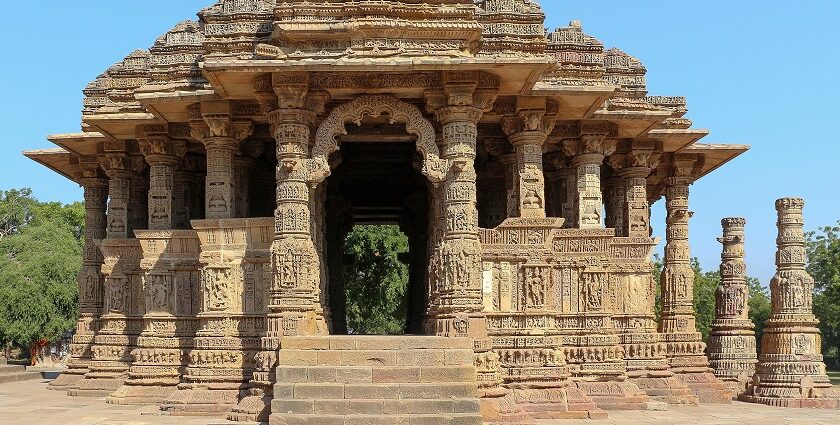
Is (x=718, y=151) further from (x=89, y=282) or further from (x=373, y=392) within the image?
(x=89, y=282)

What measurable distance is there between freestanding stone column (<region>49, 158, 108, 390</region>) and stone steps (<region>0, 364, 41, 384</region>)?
11.3ft

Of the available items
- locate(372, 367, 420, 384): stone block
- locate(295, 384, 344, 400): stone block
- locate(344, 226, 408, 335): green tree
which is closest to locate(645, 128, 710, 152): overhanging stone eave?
locate(372, 367, 420, 384): stone block

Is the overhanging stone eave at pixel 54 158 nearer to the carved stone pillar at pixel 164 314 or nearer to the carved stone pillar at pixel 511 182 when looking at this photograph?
the carved stone pillar at pixel 164 314

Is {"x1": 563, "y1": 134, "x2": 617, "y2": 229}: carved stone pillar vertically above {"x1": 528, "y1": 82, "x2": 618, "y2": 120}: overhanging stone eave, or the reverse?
{"x1": 528, "y1": 82, "x2": 618, "y2": 120}: overhanging stone eave

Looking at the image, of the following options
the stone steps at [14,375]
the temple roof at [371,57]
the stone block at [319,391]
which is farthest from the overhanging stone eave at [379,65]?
the stone steps at [14,375]

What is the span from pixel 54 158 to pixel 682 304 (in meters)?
11.8

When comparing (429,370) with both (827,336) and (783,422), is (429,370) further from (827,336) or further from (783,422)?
(827,336)

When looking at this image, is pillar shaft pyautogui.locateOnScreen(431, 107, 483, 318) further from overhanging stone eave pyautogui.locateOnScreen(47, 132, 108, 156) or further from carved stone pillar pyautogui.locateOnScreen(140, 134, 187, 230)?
overhanging stone eave pyautogui.locateOnScreen(47, 132, 108, 156)

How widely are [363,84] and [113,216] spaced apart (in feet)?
21.6

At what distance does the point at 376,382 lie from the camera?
11188 mm

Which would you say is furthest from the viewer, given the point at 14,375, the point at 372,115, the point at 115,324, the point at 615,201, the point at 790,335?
the point at 14,375

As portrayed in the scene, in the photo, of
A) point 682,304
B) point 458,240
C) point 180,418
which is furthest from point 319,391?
point 682,304

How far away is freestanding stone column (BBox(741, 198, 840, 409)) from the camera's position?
1595 cm

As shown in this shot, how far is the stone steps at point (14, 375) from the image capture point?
68.3ft
